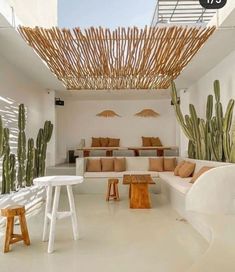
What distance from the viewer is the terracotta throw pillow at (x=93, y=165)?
27.3 ft

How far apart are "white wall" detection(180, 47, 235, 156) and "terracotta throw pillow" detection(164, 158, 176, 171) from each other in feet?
4.57

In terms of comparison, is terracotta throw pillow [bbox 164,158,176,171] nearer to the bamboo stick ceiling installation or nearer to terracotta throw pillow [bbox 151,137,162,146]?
the bamboo stick ceiling installation

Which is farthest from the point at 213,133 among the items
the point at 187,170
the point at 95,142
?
the point at 95,142

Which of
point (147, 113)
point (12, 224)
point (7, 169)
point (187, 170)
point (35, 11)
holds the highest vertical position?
point (35, 11)

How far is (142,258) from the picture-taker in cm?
338

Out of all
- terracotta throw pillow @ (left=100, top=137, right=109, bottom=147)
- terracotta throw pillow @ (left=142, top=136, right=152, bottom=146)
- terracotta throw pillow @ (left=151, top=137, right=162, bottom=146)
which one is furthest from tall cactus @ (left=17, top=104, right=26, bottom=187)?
terracotta throw pillow @ (left=151, top=137, right=162, bottom=146)

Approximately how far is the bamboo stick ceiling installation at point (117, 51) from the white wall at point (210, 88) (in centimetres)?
83

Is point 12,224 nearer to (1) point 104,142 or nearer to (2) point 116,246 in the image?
(2) point 116,246

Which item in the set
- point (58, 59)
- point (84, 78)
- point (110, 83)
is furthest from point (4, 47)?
point (110, 83)

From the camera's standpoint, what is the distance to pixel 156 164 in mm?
8430

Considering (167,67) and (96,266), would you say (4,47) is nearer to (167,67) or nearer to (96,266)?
(167,67)

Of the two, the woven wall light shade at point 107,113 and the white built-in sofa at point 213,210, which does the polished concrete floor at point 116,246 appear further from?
the woven wall light shade at point 107,113

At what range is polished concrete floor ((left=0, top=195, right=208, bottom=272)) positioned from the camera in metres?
3.17

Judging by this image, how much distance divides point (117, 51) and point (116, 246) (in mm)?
3482
